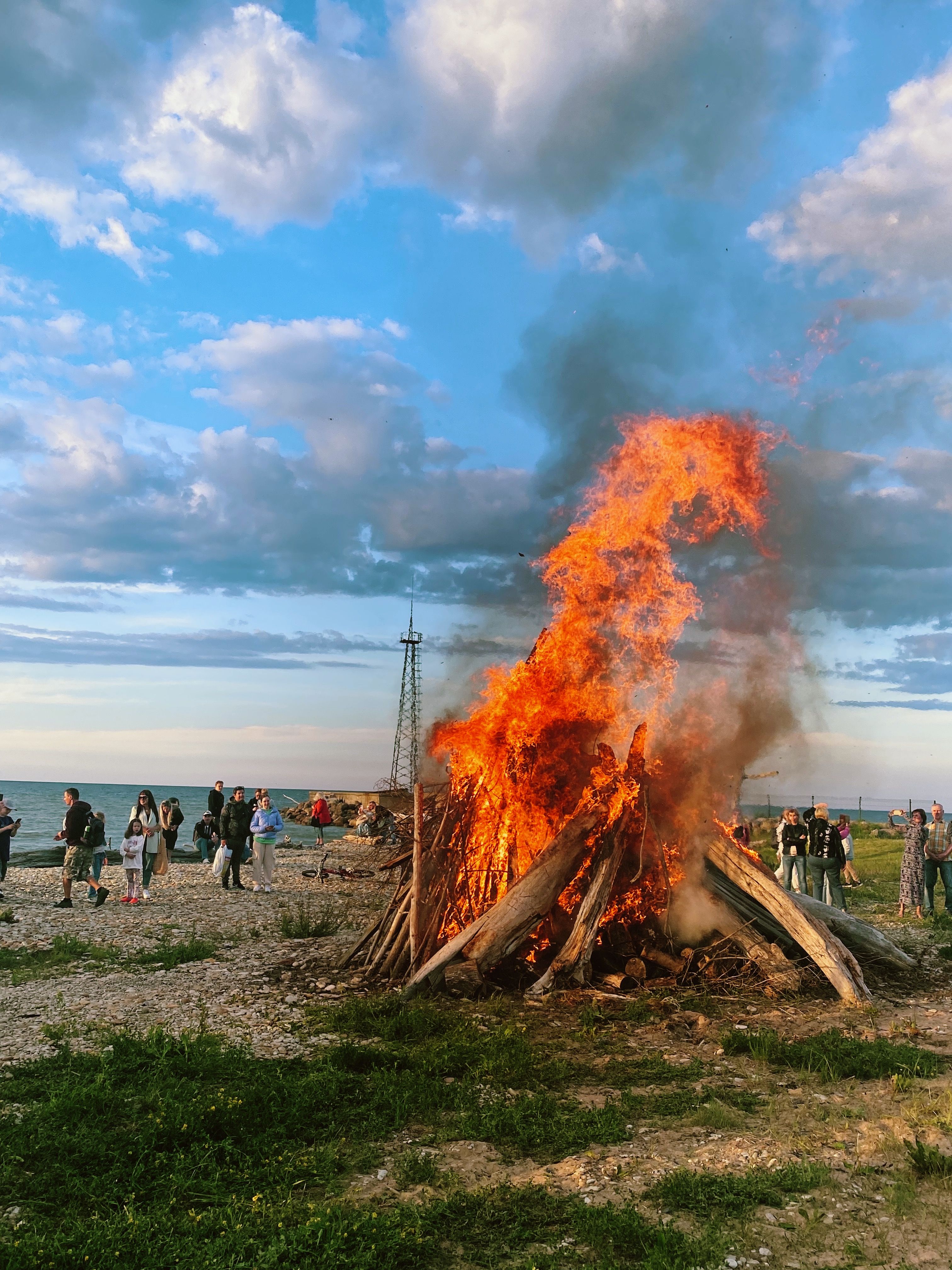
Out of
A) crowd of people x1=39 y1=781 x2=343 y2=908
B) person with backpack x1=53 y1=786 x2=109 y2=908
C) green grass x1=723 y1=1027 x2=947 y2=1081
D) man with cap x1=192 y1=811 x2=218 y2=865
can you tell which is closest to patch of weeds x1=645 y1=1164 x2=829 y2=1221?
green grass x1=723 y1=1027 x2=947 y2=1081

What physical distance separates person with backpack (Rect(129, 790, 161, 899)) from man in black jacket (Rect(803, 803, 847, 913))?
562 inches

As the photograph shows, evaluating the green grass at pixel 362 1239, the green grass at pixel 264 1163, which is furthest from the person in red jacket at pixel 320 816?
the green grass at pixel 362 1239

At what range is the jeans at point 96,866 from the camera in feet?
62.1

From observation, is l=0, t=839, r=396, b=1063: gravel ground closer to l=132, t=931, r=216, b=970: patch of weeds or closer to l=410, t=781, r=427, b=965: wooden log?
l=132, t=931, r=216, b=970: patch of weeds

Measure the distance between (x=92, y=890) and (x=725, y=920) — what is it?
13.7 metres

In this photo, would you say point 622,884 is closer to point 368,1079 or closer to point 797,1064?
point 797,1064

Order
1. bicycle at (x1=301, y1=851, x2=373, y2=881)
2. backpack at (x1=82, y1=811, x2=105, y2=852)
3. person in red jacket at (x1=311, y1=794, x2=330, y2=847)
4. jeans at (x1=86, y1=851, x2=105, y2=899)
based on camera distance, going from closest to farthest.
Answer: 1. backpack at (x1=82, y1=811, x2=105, y2=852)
2. jeans at (x1=86, y1=851, x2=105, y2=899)
3. bicycle at (x1=301, y1=851, x2=373, y2=881)
4. person in red jacket at (x1=311, y1=794, x2=330, y2=847)

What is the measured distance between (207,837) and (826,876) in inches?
758

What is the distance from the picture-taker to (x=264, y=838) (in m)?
21.6

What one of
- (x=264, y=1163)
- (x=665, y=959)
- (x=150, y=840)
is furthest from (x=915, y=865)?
(x=150, y=840)

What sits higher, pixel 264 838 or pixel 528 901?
pixel 528 901

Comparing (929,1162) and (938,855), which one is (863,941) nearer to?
(938,855)

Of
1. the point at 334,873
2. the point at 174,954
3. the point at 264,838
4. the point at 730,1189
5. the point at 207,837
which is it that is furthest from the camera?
the point at 207,837

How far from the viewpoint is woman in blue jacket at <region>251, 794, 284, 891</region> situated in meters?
21.2
